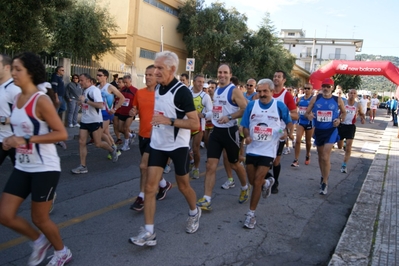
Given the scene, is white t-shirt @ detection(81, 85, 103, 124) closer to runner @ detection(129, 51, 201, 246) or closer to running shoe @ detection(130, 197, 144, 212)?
running shoe @ detection(130, 197, 144, 212)

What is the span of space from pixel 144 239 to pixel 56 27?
21950 millimetres

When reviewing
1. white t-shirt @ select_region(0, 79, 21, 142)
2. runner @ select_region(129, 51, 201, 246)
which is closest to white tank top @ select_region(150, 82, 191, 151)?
runner @ select_region(129, 51, 201, 246)

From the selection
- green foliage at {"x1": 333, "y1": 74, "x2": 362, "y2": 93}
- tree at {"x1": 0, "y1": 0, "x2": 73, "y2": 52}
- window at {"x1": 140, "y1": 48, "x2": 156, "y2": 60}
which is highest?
green foliage at {"x1": 333, "y1": 74, "x2": 362, "y2": 93}

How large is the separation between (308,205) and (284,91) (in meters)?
1.88

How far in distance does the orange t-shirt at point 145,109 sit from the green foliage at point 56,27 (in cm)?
855

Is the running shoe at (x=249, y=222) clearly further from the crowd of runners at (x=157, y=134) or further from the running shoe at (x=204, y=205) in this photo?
the running shoe at (x=204, y=205)

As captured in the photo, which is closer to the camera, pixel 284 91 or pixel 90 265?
pixel 90 265

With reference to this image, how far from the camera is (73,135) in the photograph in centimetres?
1123

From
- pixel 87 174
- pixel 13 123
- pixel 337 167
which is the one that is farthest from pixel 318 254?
pixel 337 167

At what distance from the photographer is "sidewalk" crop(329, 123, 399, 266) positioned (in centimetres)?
391

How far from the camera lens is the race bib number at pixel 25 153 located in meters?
3.08

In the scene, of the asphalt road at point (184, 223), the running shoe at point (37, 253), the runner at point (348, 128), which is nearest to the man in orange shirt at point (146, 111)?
the asphalt road at point (184, 223)

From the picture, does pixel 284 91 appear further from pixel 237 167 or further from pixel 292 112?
pixel 237 167

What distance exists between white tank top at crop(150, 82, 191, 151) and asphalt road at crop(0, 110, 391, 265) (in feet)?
3.56
